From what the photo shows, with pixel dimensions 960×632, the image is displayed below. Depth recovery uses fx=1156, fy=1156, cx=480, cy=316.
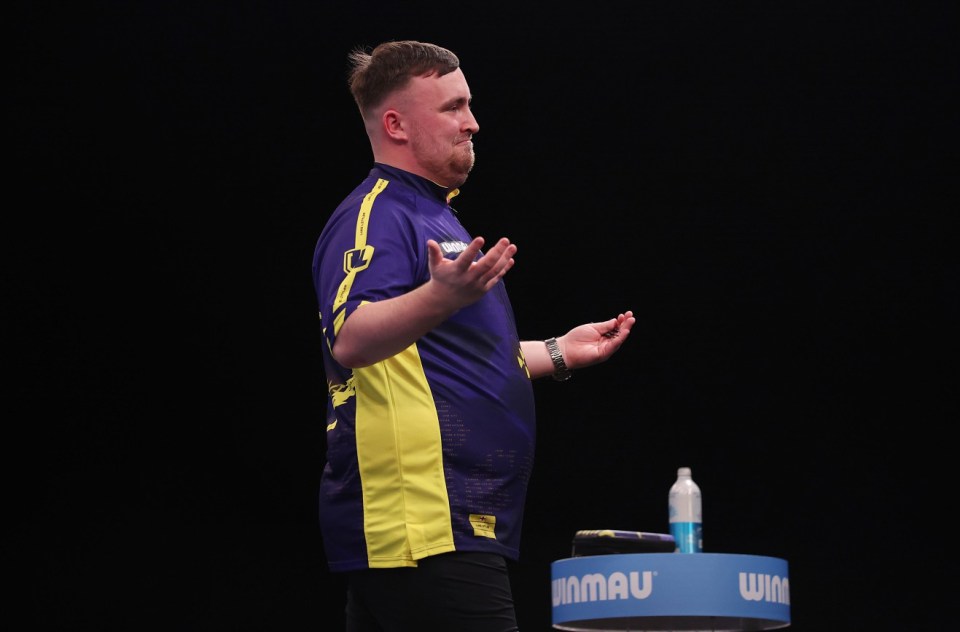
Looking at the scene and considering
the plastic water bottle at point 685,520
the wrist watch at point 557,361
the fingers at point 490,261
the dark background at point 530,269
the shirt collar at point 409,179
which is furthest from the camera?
the dark background at point 530,269

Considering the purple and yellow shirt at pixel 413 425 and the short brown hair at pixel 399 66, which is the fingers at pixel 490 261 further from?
the short brown hair at pixel 399 66

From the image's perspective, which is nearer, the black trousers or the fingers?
the fingers

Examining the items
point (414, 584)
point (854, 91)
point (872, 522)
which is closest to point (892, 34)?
point (854, 91)

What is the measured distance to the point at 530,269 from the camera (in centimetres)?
388

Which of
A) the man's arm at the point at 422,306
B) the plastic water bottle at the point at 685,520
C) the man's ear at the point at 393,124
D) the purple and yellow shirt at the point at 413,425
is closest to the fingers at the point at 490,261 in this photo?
the man's arm at the point at 422,306

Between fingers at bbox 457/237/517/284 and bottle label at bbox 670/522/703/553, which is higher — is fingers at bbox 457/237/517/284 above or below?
above

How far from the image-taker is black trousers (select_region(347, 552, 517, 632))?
1.42 meters

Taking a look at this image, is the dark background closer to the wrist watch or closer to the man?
the wrist watch

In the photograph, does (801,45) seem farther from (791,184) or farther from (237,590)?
(237,590)

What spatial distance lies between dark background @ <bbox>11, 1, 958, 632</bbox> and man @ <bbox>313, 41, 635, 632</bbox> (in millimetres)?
2185

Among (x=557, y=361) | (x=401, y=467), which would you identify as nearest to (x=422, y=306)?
(x=401, y=467)

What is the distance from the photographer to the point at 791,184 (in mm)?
3818

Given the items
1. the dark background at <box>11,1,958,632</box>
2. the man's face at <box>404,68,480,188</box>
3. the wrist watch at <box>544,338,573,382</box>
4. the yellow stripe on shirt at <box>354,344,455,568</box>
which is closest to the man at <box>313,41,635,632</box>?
the yellow stripe on shirt at <box>354,344,455,568</box>

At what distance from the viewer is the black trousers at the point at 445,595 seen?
1.42m
